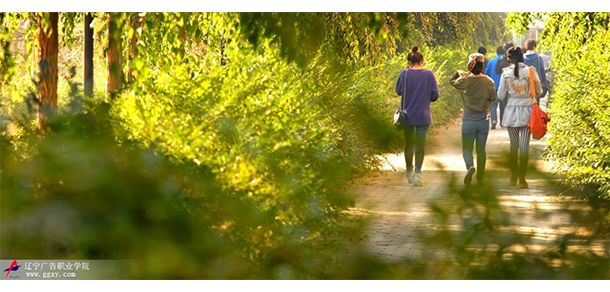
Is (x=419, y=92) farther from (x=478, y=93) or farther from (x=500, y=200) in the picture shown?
(x=500, y=200)

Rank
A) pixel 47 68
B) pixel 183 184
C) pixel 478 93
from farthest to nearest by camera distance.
→ pixel 478 93 < pixel 47 68 < pixel 183 184

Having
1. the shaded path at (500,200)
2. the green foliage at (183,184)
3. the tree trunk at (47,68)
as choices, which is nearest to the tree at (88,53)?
the tree trunk at (47,68)

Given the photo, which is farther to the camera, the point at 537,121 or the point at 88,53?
the point at 88,53

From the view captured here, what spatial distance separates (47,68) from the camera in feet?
16.4

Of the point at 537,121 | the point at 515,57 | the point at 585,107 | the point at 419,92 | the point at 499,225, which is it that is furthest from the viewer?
the point at 419,92

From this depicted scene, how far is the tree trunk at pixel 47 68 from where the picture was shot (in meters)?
3.94

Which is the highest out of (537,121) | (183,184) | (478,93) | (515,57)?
(515,57)

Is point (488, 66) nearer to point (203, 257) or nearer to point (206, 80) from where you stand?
point (206, 80)

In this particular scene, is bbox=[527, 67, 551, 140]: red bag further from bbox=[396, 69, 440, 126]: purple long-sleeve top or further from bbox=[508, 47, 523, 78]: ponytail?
bbox=[396, 69, 440, 126]: purple long-sleeve top

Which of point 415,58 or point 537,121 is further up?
point 415,58

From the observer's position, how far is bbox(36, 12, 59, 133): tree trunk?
394 centimetres

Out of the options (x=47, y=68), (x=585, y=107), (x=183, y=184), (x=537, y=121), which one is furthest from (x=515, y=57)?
(x=183, y=184)

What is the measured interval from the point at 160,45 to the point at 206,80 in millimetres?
884

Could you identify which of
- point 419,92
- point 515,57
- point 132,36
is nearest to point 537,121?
point 515,57
